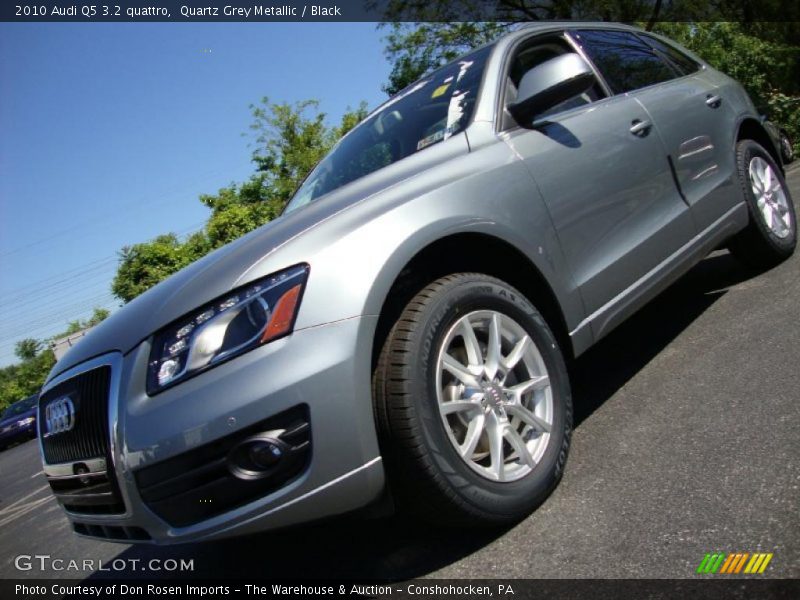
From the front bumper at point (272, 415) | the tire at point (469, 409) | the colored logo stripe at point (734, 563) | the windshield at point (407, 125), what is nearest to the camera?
the colored logo stripe at point (734, 563)

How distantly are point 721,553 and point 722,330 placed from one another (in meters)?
2.08

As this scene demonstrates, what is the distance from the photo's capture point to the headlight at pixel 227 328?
1.84 metres

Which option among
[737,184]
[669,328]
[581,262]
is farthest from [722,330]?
[581,262]

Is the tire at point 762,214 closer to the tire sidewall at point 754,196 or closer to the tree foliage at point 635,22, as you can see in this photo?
the tire sidewall at point 754,196

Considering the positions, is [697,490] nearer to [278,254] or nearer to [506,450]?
[506,450]

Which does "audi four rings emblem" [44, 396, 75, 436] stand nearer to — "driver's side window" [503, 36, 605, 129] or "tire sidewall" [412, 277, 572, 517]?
"tire sidewall" [412, 277, 572, 517]

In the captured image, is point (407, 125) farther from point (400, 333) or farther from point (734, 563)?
point (734, 563)

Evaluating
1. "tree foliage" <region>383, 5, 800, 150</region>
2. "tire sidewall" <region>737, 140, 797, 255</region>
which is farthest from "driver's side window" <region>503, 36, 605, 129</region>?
"tree foliage" <region>383, 5, 800, 150</region>

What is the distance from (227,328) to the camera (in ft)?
6.14

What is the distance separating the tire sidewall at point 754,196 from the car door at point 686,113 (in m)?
0.15

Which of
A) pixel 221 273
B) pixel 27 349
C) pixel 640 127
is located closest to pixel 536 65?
pixel 640 127

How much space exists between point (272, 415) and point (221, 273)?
1.77ft

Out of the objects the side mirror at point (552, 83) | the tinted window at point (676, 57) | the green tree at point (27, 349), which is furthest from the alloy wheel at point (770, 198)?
the green tree at point (27, 349)

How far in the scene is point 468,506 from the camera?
1.98m
